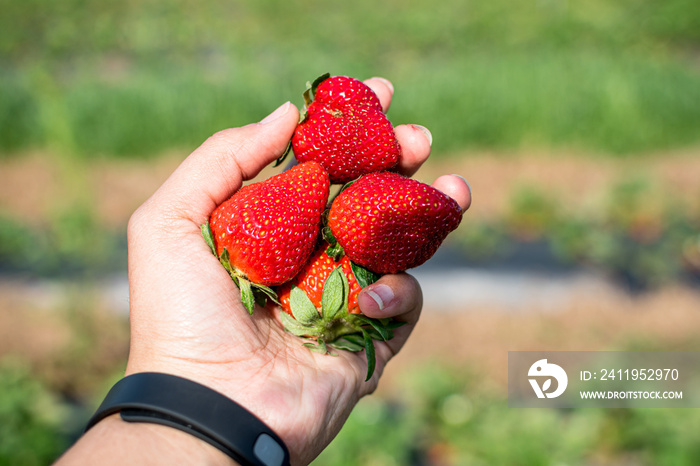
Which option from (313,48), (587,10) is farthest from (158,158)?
(587,10)

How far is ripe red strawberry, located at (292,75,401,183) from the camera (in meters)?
1.38

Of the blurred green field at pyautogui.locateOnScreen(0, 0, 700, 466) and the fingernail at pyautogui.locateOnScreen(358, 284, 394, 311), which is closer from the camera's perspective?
the fingernail at pyautogui.locateOnScreen(358, 284, 394, 311)

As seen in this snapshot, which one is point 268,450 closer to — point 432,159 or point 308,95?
point 308,95

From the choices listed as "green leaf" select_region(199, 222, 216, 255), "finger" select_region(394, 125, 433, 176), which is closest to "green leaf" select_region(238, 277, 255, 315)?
"green leaf" select_region(199, 222, 216, 255)

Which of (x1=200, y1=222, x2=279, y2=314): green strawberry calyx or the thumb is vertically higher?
the thumb

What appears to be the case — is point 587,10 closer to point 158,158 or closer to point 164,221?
point 158,158

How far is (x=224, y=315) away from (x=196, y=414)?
255 millimetres

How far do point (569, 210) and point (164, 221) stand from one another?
11.9ft

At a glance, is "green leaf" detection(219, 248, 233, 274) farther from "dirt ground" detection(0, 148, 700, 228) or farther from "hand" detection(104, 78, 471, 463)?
"dirt ground" detection(0, 148, 700, 228)

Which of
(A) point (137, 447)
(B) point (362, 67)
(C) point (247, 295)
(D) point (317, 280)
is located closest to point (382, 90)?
(D) point (317, 280)

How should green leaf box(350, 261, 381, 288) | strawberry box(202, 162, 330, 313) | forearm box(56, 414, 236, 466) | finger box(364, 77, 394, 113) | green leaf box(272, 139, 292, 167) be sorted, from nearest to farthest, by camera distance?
1. forearm box(56, 414, 236, 466)
2. strawberry box(202, 162, 330, 313)
3. green leaf box(350, 261, 381, 288)
4. green leaf box(272, 139, 292, 167)
5. finger box(364, 77, 394, 113)

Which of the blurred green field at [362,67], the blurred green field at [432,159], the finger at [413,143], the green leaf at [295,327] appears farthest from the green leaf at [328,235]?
the blurred green field at [362,67]

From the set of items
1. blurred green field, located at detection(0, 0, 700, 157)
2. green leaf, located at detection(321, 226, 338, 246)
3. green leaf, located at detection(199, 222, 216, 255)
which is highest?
green leaf, located at detection(199, 222, 216, 255)

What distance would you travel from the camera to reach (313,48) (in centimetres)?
730
